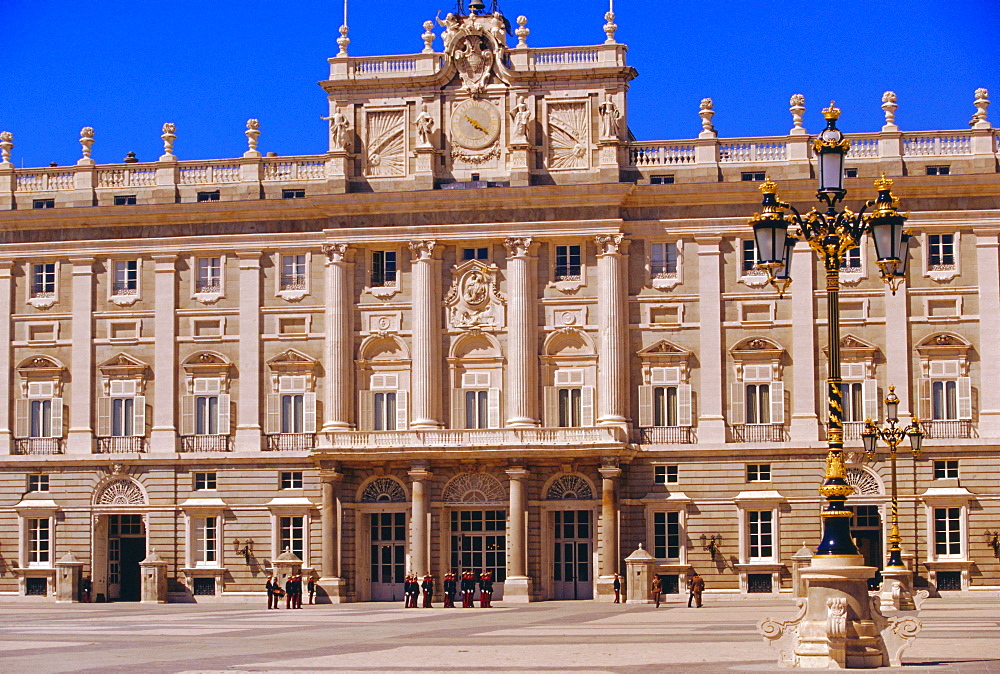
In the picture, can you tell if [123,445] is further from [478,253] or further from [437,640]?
[437,640]

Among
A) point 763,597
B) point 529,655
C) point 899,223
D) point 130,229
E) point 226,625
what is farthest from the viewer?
point 130,229

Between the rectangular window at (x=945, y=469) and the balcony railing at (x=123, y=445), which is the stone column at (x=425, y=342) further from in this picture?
the rectangular window at (x=945, y=469)

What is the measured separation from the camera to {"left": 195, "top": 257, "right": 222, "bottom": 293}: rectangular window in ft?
215

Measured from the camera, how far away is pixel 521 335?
63031mm

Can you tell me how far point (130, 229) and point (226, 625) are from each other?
2625 cm

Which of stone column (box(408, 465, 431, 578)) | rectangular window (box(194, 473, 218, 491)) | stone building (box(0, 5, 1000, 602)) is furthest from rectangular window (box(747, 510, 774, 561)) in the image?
rectangular window (box(194, 473, 218, 491))

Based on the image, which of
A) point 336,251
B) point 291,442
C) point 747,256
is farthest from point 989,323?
point 291,442

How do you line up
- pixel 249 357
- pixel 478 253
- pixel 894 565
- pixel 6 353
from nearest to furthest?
pixel 894 565 < pixel 478 253 < pixel 249 357 < pixel 6 353

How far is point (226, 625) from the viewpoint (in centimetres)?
4359

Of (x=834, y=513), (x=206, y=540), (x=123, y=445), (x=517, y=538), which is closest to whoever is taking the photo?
(x=834, y=513)

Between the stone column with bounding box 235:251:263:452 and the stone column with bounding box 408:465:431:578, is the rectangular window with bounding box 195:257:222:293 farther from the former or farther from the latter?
the stone column with bounding box 408:465:431:578

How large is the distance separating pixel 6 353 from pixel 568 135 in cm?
2341

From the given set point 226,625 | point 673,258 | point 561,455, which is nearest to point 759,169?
point 673,258

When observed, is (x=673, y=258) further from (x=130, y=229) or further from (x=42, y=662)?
(x=42, y=662)
